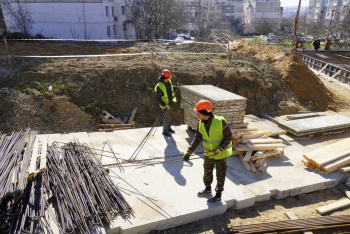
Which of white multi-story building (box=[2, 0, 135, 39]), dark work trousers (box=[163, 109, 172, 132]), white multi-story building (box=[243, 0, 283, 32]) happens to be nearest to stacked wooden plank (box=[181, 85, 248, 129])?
dark work trousers (box=[163, 109, 172, 132])

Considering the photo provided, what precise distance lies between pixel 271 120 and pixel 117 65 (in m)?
7.13


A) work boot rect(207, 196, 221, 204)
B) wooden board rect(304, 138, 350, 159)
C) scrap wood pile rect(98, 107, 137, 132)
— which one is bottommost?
scrap wood pile rect(98, 107, 137, 132)

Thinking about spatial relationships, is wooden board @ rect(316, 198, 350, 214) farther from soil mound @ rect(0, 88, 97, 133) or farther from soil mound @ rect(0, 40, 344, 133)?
soil mound @ rect(0, 88, 97, 133)

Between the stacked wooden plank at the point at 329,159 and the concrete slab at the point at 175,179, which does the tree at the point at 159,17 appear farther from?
the stacked wooden plank at the point at 329,159

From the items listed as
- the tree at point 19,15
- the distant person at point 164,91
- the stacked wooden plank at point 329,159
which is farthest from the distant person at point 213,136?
the tree at point 19,15

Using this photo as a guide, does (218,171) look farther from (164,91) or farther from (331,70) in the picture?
(331,70)

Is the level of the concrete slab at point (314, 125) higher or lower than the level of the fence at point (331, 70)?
lower

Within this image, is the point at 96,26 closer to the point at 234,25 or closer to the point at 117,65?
the point at 117,65

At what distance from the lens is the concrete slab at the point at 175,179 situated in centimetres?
526

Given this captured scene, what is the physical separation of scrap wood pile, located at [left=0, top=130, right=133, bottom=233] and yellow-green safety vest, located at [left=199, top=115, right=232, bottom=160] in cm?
182

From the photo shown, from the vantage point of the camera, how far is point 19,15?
28.3 metres

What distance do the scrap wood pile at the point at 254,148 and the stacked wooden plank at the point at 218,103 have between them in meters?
0.36

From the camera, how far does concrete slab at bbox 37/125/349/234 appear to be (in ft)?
17.3

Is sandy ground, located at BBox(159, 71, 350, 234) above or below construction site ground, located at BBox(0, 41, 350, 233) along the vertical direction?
below
